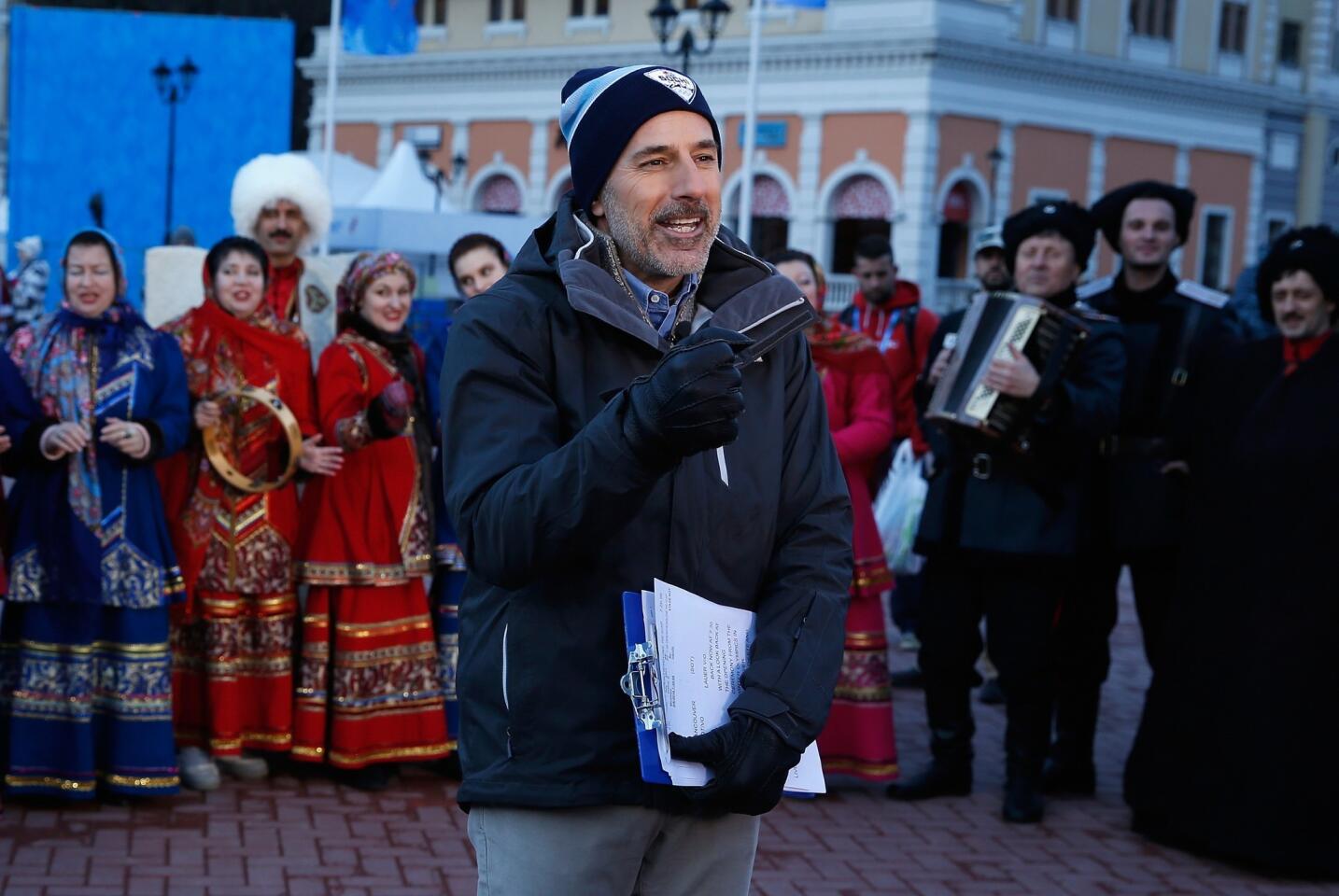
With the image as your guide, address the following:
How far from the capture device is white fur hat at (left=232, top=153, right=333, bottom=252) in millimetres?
6941

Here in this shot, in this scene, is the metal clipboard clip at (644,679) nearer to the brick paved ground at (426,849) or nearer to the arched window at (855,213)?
the brick paved ground at (426,849)

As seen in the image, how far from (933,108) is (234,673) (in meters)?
30.7

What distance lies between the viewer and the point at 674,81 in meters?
2.93

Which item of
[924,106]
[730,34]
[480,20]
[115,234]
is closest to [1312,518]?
[115,234]

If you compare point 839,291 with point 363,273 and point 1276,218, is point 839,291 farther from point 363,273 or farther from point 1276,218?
point 363,273

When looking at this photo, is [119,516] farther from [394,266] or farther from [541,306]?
[541,306]

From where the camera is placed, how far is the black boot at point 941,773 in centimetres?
676

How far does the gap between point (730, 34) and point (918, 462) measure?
30974mm

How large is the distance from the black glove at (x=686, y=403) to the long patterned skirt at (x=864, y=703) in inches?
166

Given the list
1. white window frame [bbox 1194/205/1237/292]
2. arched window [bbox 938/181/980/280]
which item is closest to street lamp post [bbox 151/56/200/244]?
arched window [bbox 938/181/980/280]

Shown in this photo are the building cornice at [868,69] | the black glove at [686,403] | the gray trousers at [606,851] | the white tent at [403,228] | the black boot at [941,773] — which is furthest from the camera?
the building cornice at [868,69]

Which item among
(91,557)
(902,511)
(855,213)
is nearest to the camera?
(91,557)

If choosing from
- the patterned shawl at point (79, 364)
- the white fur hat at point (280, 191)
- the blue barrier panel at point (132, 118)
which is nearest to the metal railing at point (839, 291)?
the blue barrier panel at point (132, 118)

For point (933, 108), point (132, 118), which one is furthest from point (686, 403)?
point (933, 108)
